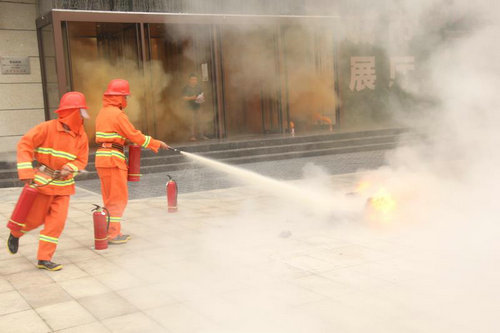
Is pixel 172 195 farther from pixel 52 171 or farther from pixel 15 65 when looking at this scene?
pixel 15 65

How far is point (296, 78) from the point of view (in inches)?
583

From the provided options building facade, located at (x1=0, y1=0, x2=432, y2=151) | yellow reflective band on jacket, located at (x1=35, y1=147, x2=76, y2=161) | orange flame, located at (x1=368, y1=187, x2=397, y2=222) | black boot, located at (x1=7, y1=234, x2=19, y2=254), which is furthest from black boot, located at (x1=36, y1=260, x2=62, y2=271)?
building facade, located at (x1=0, y1=0, x2=432, y2=151)

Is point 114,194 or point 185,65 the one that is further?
point 185,65

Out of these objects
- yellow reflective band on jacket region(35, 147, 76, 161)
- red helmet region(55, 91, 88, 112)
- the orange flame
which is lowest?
the orange flame

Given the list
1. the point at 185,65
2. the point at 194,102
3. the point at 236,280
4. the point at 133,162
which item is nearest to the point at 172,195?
the point at 133,162

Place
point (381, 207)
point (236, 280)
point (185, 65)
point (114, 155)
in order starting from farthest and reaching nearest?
point (185, 65), point (381, 207), point (114, 155), point (236, 280)

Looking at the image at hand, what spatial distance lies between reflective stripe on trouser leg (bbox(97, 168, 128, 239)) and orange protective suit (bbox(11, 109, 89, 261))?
28.0 inches

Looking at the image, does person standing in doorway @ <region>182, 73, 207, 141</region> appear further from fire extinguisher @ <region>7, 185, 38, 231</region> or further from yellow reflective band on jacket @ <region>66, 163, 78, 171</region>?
fire extinguisher @ <region>7, 185, 38, 231</region>

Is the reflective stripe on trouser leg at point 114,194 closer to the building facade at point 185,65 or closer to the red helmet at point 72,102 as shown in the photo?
the red helmet at point 72,102

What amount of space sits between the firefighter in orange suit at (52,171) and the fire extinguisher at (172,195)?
2.16 meters

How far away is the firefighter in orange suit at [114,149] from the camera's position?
5.79m

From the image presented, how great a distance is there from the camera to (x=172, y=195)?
23.8ft

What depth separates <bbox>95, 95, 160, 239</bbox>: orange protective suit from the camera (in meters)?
5.79

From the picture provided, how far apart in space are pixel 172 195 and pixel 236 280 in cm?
301
